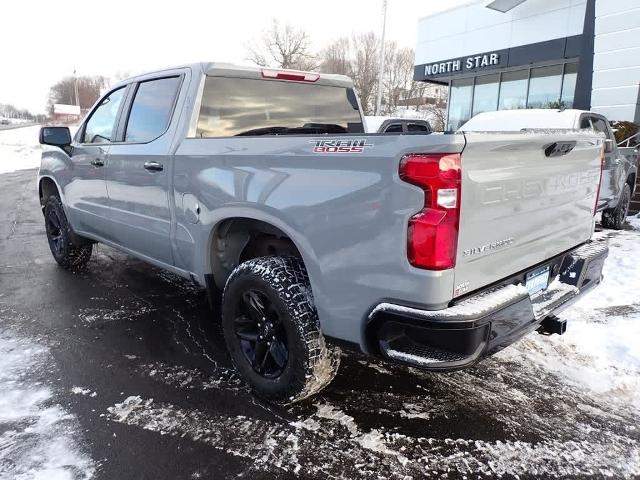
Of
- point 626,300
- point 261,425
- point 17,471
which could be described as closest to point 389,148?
point 261,425

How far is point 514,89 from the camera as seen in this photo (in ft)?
60.5

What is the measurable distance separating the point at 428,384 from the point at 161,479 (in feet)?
5.64

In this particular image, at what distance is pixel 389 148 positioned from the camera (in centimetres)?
210

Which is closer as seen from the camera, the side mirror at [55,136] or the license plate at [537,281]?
the license plate at [537,281]

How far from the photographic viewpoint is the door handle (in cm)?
342

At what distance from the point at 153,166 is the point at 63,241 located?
2.59m

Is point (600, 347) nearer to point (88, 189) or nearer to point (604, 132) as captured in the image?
point (88, 189)

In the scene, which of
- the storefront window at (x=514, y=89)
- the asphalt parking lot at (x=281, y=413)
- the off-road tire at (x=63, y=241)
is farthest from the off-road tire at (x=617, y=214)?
the storefront window at (x=514, y=89)

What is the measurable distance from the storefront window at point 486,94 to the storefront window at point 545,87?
1669 millimetres

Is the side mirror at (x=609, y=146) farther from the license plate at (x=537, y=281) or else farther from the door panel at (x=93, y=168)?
the door panel at (x=93, y=168)

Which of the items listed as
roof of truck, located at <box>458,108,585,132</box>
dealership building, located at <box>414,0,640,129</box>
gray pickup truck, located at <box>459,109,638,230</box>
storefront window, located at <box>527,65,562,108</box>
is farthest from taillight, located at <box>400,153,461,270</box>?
storefront window, located at <box>527,65,562,108</box>

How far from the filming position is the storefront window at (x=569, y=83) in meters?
16.3

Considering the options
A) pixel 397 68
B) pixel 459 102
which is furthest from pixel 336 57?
pixel 459 102

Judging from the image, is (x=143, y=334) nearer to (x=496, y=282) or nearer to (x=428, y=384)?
(x=428, y=384)
